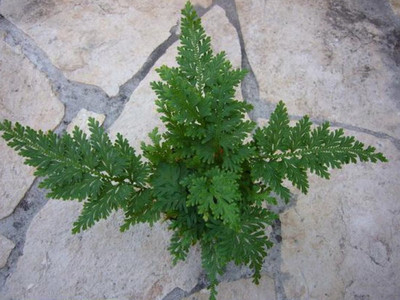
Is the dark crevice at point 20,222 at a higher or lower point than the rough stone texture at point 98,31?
lower

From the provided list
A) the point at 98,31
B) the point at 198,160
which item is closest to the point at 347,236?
the point at 198,160

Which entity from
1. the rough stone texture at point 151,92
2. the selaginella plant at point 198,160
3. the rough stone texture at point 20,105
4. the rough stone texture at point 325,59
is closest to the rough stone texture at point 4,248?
the rough stone texture at point 20,105

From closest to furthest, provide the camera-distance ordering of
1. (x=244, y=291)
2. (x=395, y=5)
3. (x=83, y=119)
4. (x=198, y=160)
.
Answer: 1. (x=198, y=160)
2. (x=244, y=291)
3. (x=83, y=119)
4. (x=395, y=5)

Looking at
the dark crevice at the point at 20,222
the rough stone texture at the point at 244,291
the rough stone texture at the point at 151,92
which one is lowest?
the dark crevice at the point at 20,222

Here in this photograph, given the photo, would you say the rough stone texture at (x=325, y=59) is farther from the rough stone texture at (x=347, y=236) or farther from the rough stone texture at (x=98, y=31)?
the rough stone texture at (x=98, y=31)

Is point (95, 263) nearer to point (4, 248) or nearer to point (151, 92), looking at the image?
point (4, 248)
